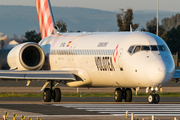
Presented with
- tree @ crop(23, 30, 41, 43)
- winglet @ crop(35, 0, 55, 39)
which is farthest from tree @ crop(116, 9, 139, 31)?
winglet @ crop(35, 0, 55, 39)

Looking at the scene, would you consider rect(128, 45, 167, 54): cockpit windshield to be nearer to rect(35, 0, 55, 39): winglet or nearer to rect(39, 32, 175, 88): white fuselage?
rect(39, 32, 175, 88): white fuselage

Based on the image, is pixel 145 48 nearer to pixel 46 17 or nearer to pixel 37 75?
pixel 37 75

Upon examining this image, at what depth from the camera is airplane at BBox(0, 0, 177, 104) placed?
27.5 m

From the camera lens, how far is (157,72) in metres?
26.4

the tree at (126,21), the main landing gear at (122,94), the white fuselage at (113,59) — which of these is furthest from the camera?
the tree at (126,21)

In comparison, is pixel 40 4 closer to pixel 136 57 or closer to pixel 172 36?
pixel 136 57

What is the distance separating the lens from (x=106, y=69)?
30500 millimetres

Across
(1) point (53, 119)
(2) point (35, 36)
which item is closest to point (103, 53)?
(1) point (53, 119)

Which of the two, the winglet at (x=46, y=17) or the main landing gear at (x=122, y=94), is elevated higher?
the winglet at (x=46, y=17)

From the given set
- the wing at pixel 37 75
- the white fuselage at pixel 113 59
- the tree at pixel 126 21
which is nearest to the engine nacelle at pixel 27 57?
the white fuselage at pixel 113 59

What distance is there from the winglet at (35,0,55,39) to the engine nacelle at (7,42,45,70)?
472cm

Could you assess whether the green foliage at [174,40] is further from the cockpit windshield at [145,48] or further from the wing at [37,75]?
the cockpit windshield at [145,48]

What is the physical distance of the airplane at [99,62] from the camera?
90.2 ft

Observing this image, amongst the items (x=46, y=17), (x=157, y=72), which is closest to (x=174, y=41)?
(x=46, y=17)
